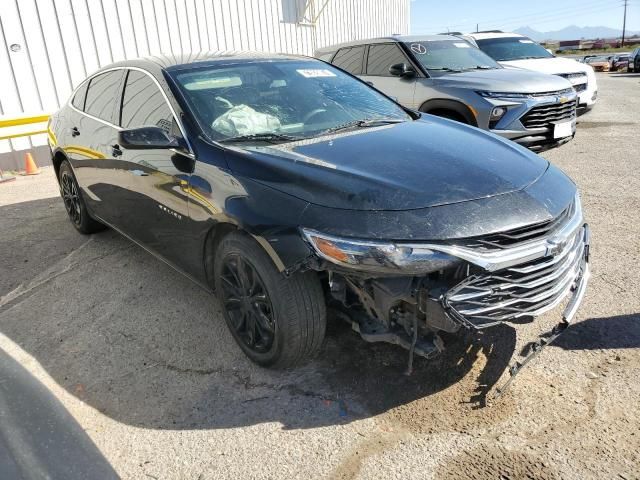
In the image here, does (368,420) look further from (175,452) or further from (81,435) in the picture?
(81,435)

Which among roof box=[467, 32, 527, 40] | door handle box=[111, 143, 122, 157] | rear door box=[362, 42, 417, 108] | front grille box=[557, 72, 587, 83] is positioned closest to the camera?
door handle box=[111, 143, 122, 157]

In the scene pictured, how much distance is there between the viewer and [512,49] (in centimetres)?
990

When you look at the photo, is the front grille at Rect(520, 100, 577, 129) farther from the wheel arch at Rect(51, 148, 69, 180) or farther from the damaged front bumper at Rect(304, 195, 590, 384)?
the wheel arch at Rect(51, 148, 69, 180)

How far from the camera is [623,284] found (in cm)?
347

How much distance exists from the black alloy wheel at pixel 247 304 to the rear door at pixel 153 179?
1.56 feet

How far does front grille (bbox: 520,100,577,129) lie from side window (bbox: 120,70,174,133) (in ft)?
14.4

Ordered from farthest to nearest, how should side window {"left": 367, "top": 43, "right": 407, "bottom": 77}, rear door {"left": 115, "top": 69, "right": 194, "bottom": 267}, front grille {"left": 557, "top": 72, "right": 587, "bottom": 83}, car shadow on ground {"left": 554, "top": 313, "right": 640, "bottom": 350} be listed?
front grille {"left": 557, "top": 72, "right": 587, "bottom": 83} < side window {"left": 367, "top": 43, "right": 407, "bottom": 77} < rear door {"left": 115, "top": 69, "right": 194, "bottom": 267} < car shadow on ground {"left": 554, "top": 313, "right": 640, "bottom": 350}

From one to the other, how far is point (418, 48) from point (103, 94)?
4.81m

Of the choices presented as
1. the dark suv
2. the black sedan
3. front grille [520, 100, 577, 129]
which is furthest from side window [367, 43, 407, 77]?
the dark suv

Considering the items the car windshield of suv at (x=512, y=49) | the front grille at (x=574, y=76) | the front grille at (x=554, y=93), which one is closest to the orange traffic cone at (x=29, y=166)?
the front grille at (x=554, y=93)

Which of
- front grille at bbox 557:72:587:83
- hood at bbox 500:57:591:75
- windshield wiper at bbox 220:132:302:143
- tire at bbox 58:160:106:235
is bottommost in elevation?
tire at bbox 58:160:106:235

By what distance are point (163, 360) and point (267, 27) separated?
10241 mm

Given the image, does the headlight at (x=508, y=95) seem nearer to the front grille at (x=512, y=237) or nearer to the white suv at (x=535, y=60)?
the white suv at (x=535, y=60)

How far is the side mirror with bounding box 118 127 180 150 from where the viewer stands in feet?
9.46
